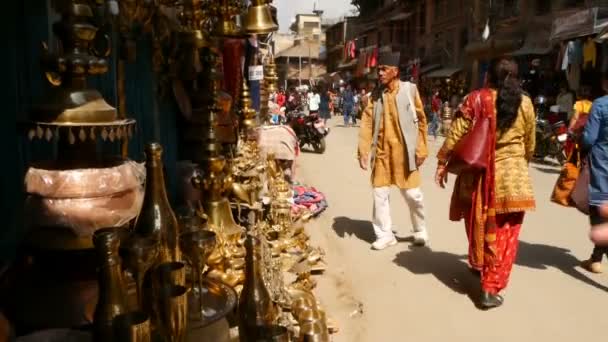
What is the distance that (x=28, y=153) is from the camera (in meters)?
1.78

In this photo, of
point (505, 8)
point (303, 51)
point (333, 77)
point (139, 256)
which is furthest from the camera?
point (303, 51)

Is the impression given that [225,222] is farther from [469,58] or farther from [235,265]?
[469,58]

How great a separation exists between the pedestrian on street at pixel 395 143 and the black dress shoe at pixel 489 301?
136cm

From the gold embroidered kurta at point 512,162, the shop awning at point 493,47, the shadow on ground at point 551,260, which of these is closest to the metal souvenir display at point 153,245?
the gold embroidered kurta at point 512,162

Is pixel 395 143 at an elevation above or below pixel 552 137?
above

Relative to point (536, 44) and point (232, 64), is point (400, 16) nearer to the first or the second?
point (536, 44)

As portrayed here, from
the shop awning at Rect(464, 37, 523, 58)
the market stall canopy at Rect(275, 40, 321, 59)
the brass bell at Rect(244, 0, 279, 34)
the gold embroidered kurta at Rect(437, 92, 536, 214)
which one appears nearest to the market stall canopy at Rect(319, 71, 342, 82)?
the market stall canopy at Rect(275, 40, 321, 59)

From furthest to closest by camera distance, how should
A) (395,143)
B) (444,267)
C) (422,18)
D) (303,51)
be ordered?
(303,51) → (422,18) → (395,143) → (444,267)

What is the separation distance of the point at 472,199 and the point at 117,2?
104 inches

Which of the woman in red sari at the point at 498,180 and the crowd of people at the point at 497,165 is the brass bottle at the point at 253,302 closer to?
the crowd of people at the point at 497,165

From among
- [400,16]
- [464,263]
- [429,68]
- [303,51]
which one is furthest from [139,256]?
[303,51]

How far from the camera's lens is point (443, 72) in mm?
25438

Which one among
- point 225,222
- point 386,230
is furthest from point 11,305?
point 386,230

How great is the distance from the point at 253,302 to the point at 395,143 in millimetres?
3690
